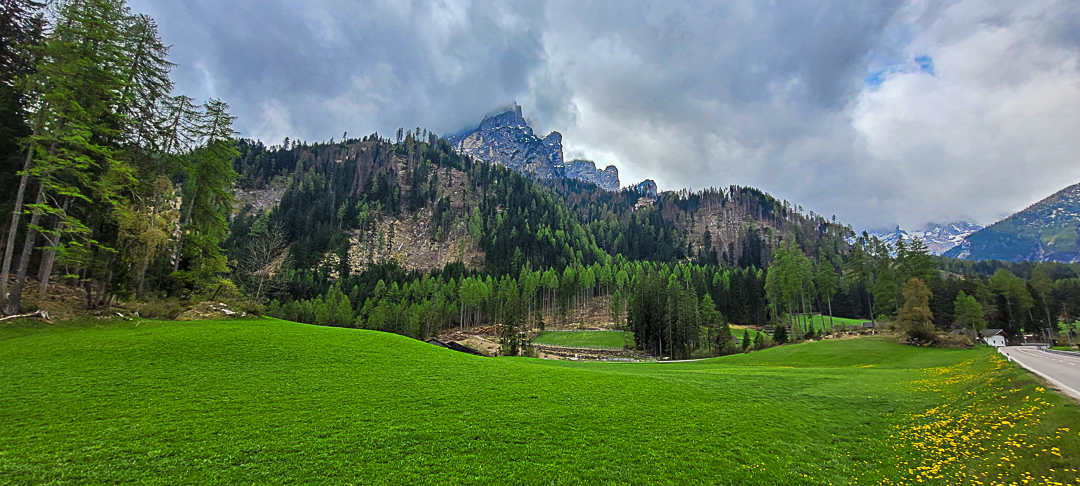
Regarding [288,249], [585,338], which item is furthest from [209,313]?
[288,249]

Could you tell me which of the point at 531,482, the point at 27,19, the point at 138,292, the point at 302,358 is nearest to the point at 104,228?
the point at 138,292

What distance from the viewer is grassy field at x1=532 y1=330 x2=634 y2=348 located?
284 ft

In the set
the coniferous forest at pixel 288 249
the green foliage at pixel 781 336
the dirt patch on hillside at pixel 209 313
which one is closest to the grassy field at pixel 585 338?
the coniferous forest at pixel 288 249

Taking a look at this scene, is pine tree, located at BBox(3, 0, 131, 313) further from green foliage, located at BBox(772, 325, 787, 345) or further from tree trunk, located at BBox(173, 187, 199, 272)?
green foliage, located at BBox(772, 325, 787, 345)

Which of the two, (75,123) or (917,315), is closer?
(75,123)

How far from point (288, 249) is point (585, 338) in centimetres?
13376

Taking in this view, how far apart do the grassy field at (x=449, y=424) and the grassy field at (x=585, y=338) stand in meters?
66.8

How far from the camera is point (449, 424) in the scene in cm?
1255

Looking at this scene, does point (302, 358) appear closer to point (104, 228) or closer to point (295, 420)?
point (295, 420)

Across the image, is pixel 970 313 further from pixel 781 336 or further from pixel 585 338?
pixel 585 338

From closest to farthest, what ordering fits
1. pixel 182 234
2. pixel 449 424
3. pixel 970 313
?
pixel 449 424
pixel 182 234
pixel 970 313

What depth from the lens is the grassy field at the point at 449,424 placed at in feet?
30.0

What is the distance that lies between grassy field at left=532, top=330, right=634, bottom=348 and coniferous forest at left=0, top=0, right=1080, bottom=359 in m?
4.80

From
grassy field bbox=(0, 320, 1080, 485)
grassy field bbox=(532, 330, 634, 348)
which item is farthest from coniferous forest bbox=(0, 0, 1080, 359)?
grassy field bbox=(0, 320, 1080, 485)
